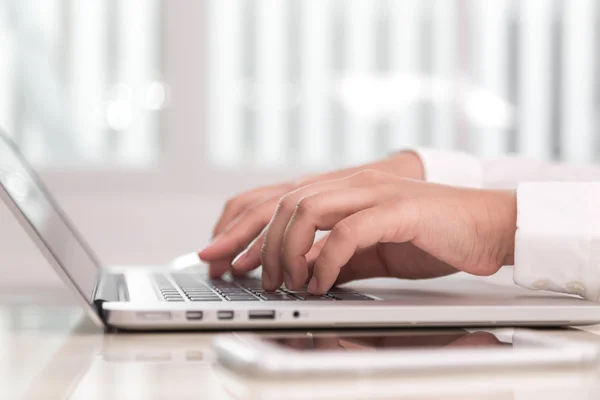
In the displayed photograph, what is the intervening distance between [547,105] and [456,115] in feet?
1.31

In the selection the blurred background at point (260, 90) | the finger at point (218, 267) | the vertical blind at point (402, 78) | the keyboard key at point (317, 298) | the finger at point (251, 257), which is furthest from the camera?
the vertical blind at point (402, 78)

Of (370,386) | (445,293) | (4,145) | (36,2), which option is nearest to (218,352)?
(370,386)

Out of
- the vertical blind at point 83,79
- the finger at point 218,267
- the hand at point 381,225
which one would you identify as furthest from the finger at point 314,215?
the vertical blind at point 83,79

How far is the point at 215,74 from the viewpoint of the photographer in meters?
2.96

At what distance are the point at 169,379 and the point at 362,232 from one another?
288mm

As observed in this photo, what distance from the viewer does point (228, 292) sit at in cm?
79

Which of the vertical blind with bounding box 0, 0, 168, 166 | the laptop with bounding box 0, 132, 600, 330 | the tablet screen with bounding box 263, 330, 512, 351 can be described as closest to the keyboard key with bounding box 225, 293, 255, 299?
the laptop with bounding box 0, 132, 600, 330

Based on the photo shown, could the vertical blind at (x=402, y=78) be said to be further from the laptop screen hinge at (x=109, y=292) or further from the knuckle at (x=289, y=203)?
the knuckle at (x=289, y=203)

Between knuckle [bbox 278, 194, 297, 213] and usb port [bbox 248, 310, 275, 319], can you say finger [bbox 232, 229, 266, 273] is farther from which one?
usb port [bbox 248, 310, 275, 319]

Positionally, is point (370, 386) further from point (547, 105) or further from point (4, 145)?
point (547, 105)

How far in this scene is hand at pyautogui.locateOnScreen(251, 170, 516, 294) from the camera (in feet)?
2.33

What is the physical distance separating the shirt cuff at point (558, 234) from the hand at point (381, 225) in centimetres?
2

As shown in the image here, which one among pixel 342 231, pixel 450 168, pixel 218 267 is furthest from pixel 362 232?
pixel 450 168

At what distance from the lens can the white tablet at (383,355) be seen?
16.1 inches
